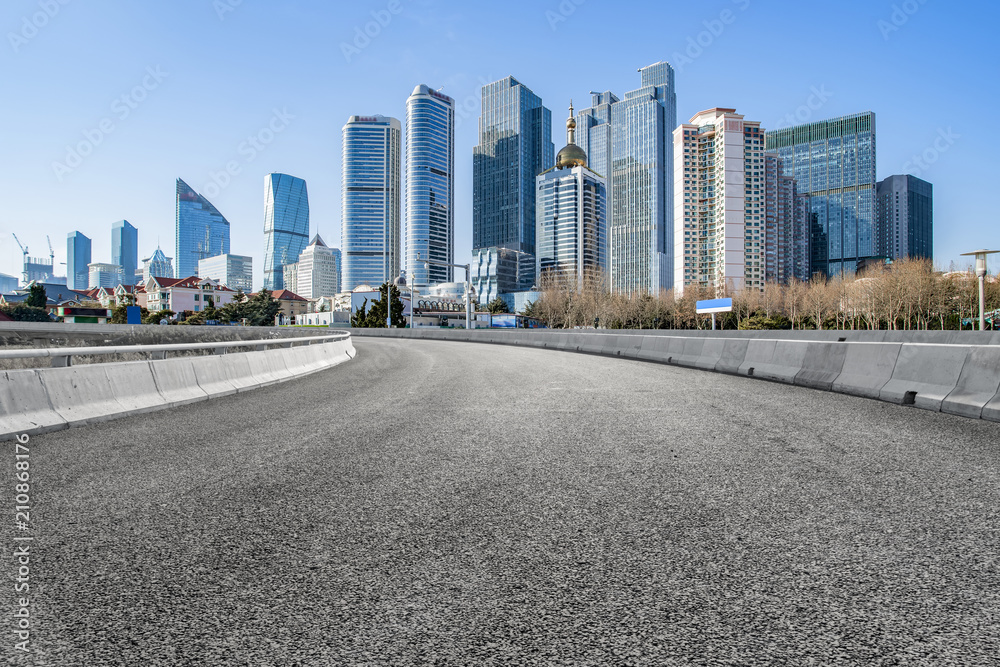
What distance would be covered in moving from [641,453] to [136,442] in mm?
5299

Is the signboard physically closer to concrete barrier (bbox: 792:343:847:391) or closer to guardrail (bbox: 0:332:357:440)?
concrete barrier (bbox: 792:343:847:391)

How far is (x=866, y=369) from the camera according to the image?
10.5 meters

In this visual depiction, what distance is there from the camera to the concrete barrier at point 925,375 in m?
8.52

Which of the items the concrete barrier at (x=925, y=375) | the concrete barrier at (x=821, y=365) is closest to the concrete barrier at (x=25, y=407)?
the concrete barrier at (x=925, y=375)

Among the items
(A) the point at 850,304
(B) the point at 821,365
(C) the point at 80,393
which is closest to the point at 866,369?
(B) the point at 821,365

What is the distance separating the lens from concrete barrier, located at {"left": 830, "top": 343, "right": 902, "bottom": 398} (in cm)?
991

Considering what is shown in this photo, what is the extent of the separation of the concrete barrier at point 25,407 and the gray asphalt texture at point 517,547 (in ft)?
1.86

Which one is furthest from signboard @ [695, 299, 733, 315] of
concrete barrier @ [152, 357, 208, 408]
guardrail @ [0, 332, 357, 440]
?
concrete barrier @ [152, 357, 208, 408]

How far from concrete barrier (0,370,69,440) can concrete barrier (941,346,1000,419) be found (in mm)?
11521

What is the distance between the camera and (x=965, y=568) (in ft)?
9.58

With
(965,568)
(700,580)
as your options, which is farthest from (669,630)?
(965,568)

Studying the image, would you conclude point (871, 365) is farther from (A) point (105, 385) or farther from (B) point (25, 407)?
Result: (B) point (25, 407)

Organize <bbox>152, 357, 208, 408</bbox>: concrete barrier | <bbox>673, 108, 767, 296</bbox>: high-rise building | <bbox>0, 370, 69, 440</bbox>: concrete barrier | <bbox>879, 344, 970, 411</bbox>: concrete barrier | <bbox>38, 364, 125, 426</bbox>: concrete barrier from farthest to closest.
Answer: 1. <bbox>673, 108, 767, 296</bbox>: high-rise building
2. <bbox>152, 357, 208, 408</bbox>: concrete barrier
3. <bbox>879, 344, 970, 411</bbox>: concrete barrier
4. <bbox>38, 364, 125, 426</bbox>: concrete barrier
5. <bbox>0, 370, 69, 440</bbox>: concrete barrier

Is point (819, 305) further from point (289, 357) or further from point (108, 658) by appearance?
point (108, 658)
